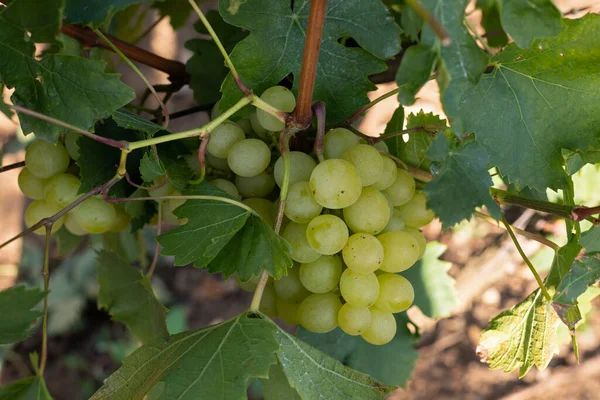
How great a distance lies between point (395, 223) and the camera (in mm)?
639

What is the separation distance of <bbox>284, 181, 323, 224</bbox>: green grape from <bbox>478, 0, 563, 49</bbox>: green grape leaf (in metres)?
0.24

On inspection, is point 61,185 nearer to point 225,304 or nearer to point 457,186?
point 457,186

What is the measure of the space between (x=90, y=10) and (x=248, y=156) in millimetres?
204

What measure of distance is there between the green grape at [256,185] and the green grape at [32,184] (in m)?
0.25

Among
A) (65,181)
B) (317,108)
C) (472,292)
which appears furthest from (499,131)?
(472,292)

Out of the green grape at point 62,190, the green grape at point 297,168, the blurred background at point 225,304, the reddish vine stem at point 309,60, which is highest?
the reddish vine stem at point 309,60

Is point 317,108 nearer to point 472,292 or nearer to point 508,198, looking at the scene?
point 508,198

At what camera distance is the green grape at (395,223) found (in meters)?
0.64

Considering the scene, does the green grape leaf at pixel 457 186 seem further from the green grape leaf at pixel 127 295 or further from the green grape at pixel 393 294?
the green grape leaf at pixel 127 295

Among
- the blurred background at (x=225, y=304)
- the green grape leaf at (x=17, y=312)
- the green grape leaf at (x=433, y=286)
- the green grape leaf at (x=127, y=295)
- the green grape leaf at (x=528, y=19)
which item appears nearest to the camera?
the green grape leaf at (x=528, y=19)

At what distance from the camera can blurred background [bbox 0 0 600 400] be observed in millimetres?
1746

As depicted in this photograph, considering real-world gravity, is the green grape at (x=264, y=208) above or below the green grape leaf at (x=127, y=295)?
above

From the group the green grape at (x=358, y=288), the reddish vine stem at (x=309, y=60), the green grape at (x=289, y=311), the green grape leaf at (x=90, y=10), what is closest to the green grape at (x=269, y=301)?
the green grape at (x=289, y=311)

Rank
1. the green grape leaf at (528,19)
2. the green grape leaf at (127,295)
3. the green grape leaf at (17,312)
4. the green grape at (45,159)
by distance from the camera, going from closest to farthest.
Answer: the green grape leaf at (528,19)
the green grape leaf at (17,312)
the green grape at (45,159)
the green grape leaf at (127,295)
